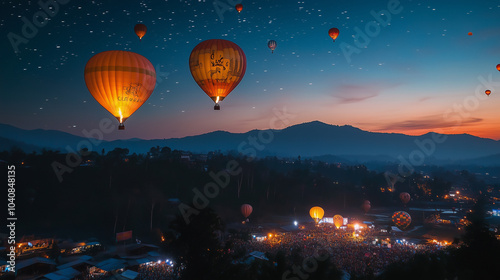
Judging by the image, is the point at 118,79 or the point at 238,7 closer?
the point at 118,79

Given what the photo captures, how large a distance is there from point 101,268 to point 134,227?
611 inches

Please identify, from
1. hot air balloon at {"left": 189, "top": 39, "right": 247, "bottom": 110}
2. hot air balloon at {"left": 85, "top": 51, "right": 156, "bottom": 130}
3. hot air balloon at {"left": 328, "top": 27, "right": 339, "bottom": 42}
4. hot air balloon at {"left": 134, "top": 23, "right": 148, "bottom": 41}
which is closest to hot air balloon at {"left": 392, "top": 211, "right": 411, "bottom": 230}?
hot air balloon at {"left": 328, "top": 27, "right": 339, "bottom": 42}

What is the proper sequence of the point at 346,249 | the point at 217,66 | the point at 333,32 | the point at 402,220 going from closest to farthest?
the point at 217,66 → the point at 346,249 → the point at 333,32 → the point at 402,220

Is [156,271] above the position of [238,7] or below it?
below

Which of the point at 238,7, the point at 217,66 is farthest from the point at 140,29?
the point at 238,7

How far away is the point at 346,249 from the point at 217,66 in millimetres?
15196

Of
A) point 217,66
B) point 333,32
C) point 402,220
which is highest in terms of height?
point 333,32

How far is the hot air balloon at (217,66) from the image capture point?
1434cm

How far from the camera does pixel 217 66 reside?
14359 millimetres

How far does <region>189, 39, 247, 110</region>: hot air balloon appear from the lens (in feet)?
47.1

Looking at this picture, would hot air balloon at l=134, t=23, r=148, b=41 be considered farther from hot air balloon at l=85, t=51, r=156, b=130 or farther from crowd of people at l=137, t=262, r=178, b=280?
crowd of people at l=137, t=262, r=178, b=280

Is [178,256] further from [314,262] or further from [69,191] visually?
[69,191]

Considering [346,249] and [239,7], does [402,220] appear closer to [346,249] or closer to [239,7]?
[346,249]

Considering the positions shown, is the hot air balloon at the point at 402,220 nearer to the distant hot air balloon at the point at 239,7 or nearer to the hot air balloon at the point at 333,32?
the hot air balloon at the point at 333,32
